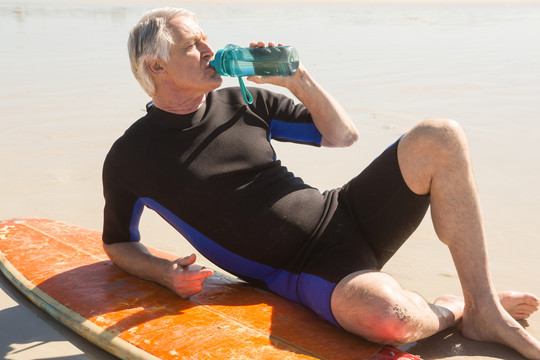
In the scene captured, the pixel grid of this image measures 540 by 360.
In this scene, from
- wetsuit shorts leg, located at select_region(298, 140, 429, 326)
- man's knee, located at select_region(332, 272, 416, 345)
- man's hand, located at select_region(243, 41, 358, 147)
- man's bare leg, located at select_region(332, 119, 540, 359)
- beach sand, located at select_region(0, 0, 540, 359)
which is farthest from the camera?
beach sand, located at select_region(0, 0, 540, 359)

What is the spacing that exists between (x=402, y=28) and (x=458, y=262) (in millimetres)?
11423

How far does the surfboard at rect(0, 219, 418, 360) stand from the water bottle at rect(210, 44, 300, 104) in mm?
784

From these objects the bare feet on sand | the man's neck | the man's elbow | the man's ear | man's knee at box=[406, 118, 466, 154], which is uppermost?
the man's ear

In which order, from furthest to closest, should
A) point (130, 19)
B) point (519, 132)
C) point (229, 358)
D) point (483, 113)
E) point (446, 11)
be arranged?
point (446, 11)
point (130, 19)
point (483, 113)
point (519, 132)
point (229, 358)

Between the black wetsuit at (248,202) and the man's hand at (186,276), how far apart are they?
96 mm

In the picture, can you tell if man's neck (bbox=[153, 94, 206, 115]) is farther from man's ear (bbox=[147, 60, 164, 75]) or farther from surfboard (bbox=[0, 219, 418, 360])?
surfboard (bbox=[0, 219, 418, 360])

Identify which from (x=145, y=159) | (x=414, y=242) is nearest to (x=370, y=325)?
(x=145, y=159)

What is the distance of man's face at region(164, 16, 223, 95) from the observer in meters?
2.67

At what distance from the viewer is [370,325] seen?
2.31 metres

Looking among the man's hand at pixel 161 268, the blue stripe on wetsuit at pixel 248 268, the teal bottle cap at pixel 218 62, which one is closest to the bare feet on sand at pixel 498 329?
the blue stripe on wetsuit at pixel 248 268

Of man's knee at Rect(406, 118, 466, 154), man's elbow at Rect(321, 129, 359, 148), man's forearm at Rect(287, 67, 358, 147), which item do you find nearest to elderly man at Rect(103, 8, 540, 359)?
man's knee at Rect(406, 118, 466, 154)

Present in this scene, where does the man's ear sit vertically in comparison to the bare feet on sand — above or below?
above

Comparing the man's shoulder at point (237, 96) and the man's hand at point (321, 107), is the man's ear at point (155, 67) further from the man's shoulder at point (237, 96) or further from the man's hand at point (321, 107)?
the man's hand at point (321, 107)

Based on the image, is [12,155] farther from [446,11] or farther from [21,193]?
[446,11]
